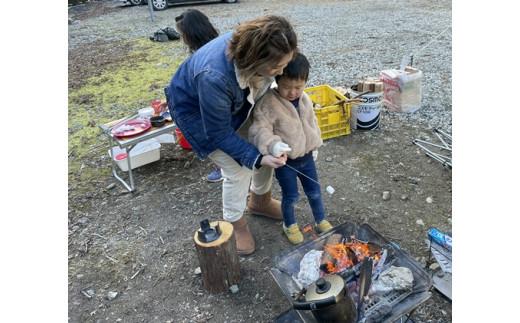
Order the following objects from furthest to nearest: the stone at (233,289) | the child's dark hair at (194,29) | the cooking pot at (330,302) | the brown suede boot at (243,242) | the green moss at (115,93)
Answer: the green moss at (115,93) → the child's dark hair at (194,29) → the brown suede boot at (243,242) → the stone at (233,289) → the cooking pot at (330,302)

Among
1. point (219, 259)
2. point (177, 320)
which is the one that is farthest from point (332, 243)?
point (177, 320)

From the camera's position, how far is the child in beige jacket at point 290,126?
242cm

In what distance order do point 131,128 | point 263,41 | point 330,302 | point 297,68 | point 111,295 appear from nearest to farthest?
1. point 330,302
2. point 263,41
3. point 297,68
4. point 111,295
5. point 131,128

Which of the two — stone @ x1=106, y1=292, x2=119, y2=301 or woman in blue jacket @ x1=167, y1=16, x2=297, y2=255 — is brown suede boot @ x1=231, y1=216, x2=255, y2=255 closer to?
woman in blue jacket @ x1=167, y1=16, x2=297, y2=255

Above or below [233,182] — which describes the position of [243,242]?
below

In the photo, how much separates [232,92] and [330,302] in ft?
4.03

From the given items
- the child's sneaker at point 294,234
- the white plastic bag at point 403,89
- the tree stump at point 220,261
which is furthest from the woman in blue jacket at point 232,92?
the white plastic bag at point 403,89

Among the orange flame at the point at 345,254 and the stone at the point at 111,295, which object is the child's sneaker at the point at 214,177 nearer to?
the stone at the point at 111,295

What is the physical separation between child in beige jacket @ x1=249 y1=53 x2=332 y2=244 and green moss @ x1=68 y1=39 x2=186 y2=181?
2.59 meters

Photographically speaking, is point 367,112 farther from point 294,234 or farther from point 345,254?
point 345,254

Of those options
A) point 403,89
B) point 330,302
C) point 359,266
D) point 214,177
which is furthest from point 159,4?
point 330,302

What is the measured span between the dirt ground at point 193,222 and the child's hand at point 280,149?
96 cm

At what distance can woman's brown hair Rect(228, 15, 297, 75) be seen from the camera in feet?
6.42

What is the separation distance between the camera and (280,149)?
7.88ft
